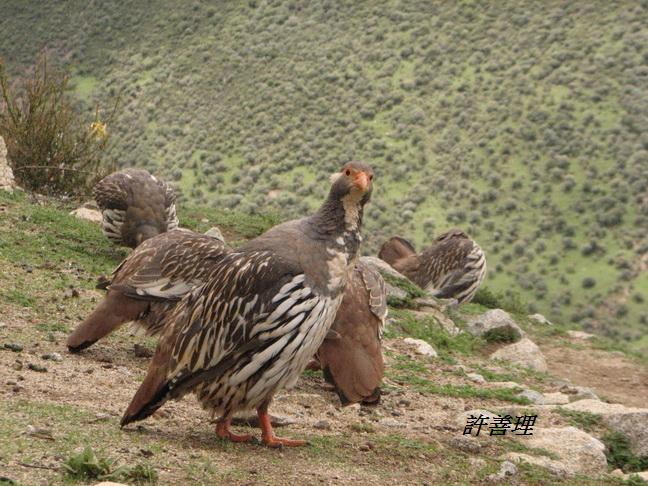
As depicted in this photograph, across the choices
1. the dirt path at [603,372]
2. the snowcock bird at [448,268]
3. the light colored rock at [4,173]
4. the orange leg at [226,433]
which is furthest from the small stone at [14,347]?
the snowcock bird at [448,268]

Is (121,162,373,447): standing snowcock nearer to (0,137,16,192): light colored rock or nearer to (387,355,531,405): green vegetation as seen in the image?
(387,355,531,405): green vegetation

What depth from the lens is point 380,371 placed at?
7.97 meters

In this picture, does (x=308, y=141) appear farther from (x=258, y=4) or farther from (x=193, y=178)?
(x=258, y=4)

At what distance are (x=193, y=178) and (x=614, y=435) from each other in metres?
36.1

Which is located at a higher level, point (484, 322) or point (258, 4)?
point (258, 4)

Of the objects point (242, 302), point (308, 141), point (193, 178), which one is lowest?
point (193, 178)

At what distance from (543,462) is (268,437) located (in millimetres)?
2253

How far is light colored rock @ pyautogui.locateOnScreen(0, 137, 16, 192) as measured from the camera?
16000mm

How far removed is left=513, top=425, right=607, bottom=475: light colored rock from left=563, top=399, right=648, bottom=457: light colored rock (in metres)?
0.53

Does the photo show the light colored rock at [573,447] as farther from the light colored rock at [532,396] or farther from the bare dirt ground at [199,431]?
the light colored rock at [532,396]

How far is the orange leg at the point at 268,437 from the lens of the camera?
6.57 metres

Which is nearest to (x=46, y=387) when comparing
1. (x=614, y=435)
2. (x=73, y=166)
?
(x=614, y=435)

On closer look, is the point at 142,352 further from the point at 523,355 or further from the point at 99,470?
the point at 523,355

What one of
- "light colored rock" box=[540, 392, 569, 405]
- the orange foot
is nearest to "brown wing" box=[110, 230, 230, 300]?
the orange foot
